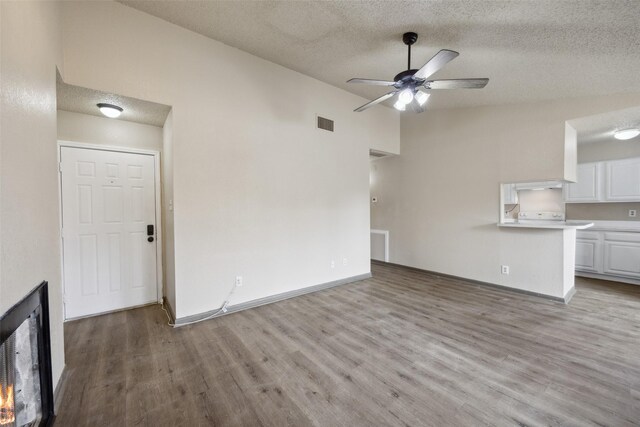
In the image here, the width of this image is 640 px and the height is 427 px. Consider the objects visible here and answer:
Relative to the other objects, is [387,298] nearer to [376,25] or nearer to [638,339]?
[638,339]

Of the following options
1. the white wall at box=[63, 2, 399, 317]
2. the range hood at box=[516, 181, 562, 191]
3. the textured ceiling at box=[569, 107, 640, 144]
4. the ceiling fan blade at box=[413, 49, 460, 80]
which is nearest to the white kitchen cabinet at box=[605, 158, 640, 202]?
the textured ceiling at box=[569, 107, 640, 144]

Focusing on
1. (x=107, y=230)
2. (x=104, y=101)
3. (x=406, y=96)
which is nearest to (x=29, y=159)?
(x=104, y=101)

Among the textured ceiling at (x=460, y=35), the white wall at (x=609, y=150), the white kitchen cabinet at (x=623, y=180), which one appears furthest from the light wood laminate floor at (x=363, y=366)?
the textured ceiling at (x=460, y=35)

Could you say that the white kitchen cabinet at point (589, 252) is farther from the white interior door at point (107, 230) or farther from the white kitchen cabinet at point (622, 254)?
the white interior door at point (107, 230)

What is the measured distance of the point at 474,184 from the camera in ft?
14.4

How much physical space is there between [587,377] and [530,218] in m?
4.85

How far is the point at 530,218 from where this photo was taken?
5.88 metres

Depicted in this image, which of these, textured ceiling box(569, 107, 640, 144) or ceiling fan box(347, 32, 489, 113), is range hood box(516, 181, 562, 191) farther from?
ceiling fan box(347, 32, 489, 113)

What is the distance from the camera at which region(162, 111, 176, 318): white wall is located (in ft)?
9.71

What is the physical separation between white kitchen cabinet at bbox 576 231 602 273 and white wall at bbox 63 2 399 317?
424cm

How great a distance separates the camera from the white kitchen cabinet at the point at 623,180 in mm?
4254

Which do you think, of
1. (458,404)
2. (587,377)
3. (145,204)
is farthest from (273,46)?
(587,377)

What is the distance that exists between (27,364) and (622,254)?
726 cm

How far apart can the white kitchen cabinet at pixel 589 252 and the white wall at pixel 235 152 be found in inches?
167
